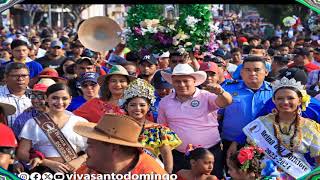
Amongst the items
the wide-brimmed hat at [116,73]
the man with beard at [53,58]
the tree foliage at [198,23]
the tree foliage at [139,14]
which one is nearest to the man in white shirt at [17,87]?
the wide-brimmed hat at [116,73]

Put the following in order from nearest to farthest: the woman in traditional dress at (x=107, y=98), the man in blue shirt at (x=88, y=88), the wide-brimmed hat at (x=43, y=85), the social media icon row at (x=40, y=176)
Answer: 1. the social media icon row at (x=40, y=176)
2. the woman in traditional dress at (x=107, y=98)
3. the wide-brimmed hat at (x=43, y=85)
4. the man in blue shirt at (x=88, y=88)

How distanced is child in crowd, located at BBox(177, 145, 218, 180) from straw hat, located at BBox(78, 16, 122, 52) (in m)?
3.53

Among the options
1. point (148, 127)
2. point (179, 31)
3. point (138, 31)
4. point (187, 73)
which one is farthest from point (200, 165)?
point (138, 31)

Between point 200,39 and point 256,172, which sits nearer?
point 256,172

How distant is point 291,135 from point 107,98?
1676mm

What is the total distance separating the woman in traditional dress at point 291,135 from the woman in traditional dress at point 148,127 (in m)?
0.70

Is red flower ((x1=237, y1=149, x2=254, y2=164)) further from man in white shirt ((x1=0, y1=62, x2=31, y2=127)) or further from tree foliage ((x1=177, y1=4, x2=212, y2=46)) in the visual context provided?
tree foliage ((x1=177, y1=4, x2=212, y2=46))

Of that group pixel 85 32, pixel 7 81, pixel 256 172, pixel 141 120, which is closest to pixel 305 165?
pixel 256 172

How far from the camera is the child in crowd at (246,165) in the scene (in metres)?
3.88

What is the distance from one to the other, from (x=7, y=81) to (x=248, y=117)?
7.34 ft

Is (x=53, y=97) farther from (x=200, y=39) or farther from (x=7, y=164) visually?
(x=200, y=39)

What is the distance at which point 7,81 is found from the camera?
204 inches

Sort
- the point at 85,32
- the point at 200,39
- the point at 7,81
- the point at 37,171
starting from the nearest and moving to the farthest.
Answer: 1. the point at 37,171
2. the point at 7,81
3. the point at 200,39
4. the point at 85,32

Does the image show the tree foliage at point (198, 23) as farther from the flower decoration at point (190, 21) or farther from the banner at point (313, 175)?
the banner at point (313, 175)
